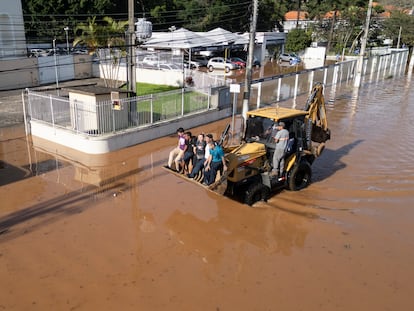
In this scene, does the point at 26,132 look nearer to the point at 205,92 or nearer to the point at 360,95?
the point at 205,92

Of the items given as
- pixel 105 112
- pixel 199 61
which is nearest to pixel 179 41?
pixel 199 61

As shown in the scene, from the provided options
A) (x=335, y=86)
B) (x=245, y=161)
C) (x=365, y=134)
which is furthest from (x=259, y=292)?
(x=335, y=86)

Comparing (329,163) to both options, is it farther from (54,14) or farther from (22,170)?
(54,14)

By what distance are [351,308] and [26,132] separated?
14.2m

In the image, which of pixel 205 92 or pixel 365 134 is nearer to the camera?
pixel 365 134

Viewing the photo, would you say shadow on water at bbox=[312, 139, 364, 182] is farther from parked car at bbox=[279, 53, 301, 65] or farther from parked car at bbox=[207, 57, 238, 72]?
parked car at bbox=[279, 53, 301, 65]

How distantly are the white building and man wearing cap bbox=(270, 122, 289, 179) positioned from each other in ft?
93.9

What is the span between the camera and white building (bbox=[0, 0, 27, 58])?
31250 mm

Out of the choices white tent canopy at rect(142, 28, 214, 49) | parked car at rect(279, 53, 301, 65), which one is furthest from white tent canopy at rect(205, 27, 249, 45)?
parked car at rect(279, 53, 301, 65)

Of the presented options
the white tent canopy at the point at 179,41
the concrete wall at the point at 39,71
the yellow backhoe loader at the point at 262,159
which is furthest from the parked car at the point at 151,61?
the yellow backhoe loader at the point at 262,159

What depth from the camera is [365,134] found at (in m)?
16.8

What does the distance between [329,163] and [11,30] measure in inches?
1161

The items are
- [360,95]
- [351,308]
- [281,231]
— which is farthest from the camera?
[360,95]

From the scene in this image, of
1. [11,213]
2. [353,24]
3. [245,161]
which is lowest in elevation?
[11,213]
